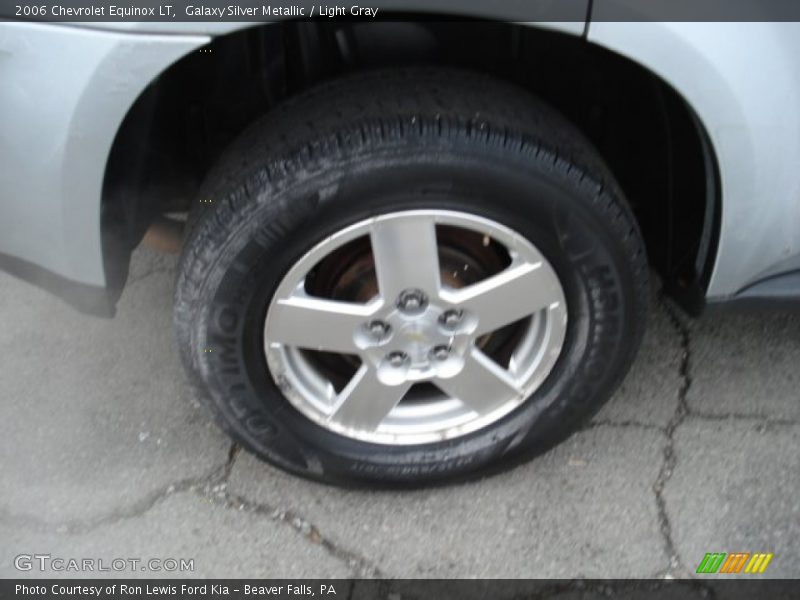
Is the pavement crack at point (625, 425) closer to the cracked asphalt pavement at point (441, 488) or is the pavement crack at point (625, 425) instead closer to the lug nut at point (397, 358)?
the cracked asphalt pavement at point (441, 488)

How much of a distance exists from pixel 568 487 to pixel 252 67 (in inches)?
47.4

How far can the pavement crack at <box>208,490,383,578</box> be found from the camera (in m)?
1.85

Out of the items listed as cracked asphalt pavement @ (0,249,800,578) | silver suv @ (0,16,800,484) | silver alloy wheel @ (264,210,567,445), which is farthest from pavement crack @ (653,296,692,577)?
silver alloy wheel @ (264,210,567,445)

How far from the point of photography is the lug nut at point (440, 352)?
5.82ft

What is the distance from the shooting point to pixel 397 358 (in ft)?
5.86

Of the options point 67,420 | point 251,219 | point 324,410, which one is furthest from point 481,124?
point 67,420

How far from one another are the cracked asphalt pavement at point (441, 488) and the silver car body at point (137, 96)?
24.5 inches

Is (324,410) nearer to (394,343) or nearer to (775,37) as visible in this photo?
(394,343)

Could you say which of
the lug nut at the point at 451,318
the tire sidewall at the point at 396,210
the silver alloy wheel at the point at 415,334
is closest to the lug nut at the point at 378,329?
the silver alloy wheel at the point at 415,334

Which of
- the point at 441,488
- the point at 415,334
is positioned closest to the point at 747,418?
the point at 441,488

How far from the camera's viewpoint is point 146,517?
1951mm

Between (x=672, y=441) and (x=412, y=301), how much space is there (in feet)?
2.73

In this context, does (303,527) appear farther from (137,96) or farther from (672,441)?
(137,96)

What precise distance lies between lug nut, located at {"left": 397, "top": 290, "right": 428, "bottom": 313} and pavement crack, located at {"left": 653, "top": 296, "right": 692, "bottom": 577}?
2.50 ft
